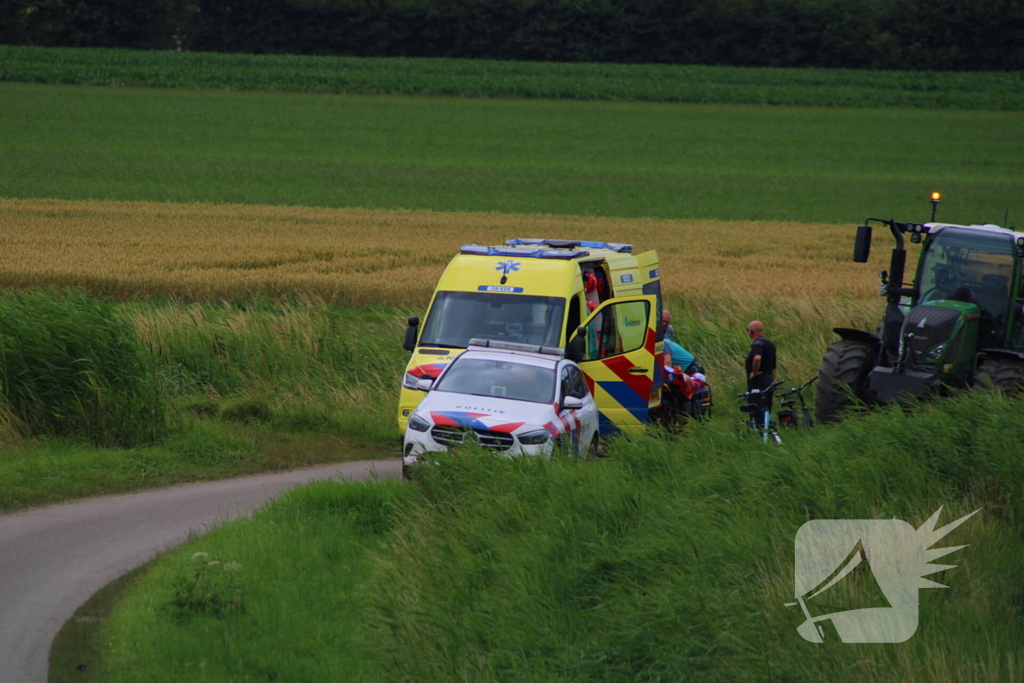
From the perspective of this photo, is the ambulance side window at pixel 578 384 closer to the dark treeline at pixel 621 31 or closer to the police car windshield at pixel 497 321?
the police car windshield at pixel 497 321

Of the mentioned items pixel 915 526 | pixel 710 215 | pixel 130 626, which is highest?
pixel 915 526

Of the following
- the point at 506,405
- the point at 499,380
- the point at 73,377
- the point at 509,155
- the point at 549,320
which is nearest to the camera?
the point at 506,405

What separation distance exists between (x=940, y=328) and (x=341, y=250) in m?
19.9

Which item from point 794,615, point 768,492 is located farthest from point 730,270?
point 794,615

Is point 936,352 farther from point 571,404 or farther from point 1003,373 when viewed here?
point 571,404

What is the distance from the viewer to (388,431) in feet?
56.5

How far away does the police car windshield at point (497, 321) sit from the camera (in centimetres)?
1482

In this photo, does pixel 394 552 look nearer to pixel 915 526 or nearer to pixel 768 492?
pixel 768 492

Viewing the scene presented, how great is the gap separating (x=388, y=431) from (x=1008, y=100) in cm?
7530

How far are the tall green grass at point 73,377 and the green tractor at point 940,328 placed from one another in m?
8.95

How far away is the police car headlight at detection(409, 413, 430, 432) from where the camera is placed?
1219 cm

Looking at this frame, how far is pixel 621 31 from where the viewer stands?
99188 millimetres

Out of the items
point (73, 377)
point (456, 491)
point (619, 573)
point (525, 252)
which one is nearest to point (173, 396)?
point (73, 377)

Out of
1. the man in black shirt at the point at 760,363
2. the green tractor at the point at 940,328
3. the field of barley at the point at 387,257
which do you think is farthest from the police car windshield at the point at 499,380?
the field of barley at the point at 387,257
